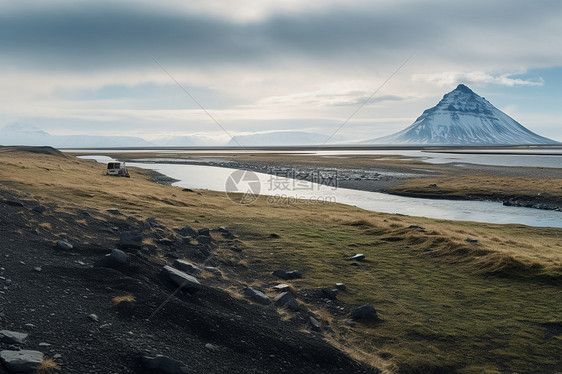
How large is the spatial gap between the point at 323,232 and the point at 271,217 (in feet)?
23.3

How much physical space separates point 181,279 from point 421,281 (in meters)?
11.0

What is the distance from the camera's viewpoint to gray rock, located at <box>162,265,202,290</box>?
13961 mm

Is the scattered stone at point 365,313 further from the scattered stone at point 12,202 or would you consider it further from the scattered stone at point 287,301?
the scattered stone at point 12,202

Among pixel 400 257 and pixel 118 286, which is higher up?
pixel 118 286

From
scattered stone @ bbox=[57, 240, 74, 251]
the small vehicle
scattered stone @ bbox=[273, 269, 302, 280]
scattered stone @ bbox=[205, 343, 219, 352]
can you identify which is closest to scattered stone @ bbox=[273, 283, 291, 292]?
scattered stone @ bbox=[273, 269, 302, 280]

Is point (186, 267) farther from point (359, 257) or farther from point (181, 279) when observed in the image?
point (359, 257)

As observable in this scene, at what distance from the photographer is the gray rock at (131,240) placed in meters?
17.2

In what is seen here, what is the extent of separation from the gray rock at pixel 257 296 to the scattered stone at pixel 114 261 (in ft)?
14.2

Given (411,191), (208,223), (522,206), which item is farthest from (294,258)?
(411,191)

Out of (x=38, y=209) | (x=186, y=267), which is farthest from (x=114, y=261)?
(x=38, y=209)

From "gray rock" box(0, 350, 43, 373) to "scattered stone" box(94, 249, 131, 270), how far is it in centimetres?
581

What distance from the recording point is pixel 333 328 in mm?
13781

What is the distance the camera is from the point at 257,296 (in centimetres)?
1503

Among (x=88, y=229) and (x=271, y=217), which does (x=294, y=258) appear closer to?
(x=88, y=229)
